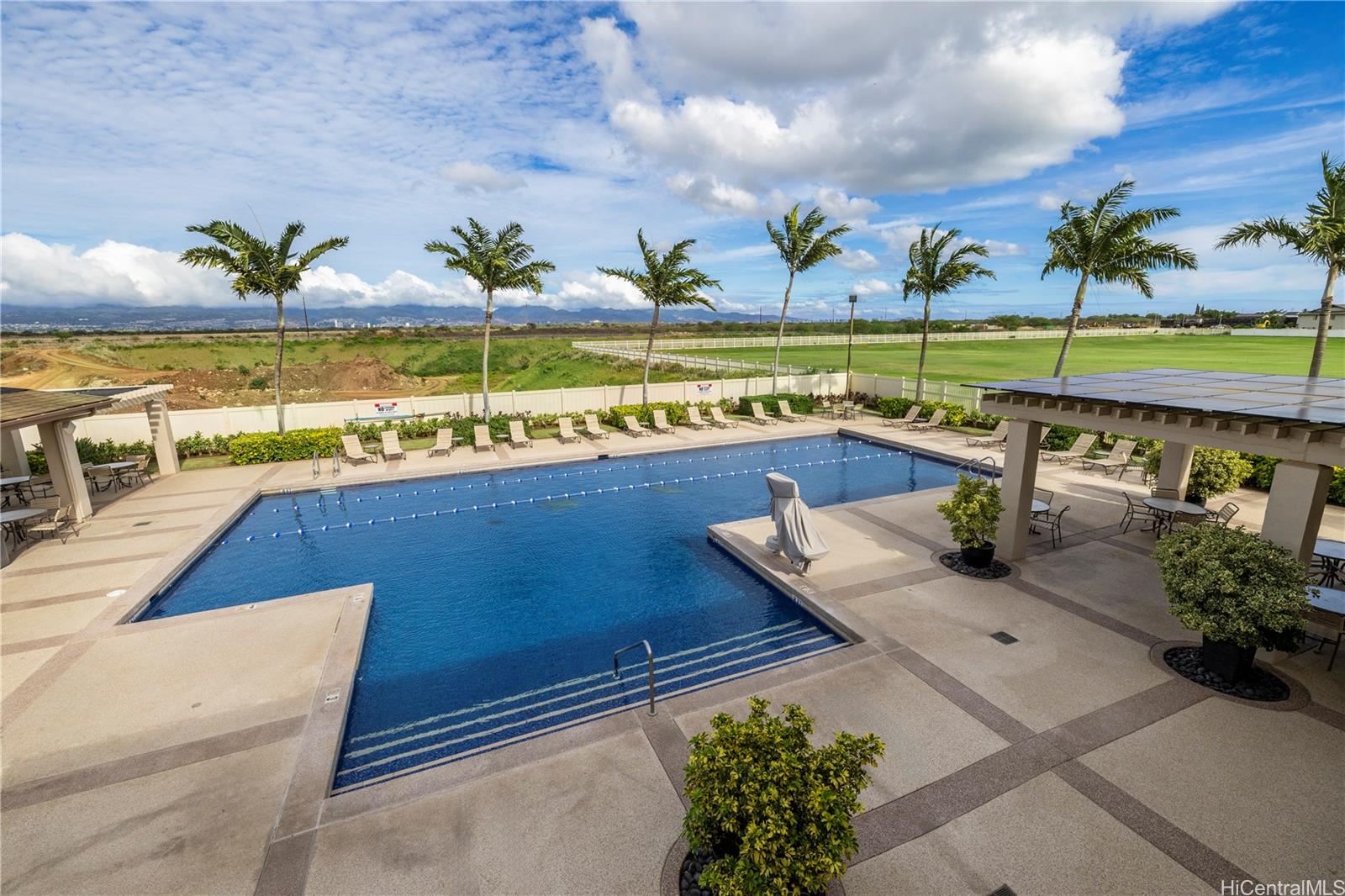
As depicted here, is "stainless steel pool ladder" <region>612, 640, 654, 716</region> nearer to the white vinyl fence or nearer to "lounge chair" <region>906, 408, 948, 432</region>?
the white vinyl fence

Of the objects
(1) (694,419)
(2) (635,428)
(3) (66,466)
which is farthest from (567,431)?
(3) (66,466)

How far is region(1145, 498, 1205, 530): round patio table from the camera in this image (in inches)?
385

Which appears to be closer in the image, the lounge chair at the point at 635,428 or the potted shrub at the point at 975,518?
the potted shrub at the point at 975,518

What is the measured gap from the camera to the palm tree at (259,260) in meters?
16.7

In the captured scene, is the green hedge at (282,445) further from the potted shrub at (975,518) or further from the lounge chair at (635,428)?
the potted shrub at (975,518)

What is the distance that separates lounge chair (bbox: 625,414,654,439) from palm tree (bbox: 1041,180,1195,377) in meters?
13.6

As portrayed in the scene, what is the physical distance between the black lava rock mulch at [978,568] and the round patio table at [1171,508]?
308 centimetres

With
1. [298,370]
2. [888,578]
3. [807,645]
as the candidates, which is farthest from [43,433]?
[298,370]

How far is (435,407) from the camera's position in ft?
68.4

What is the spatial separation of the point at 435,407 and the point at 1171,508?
20482mm

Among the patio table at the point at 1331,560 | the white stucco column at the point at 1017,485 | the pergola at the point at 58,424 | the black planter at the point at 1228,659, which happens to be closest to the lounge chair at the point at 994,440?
the white stucco column at the point at 1017,485

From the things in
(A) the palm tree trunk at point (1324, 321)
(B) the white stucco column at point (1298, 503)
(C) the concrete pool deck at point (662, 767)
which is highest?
(A) the palm tree trunk at point (1324, 321)

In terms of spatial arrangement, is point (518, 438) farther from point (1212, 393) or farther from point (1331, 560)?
point (1331, 560)

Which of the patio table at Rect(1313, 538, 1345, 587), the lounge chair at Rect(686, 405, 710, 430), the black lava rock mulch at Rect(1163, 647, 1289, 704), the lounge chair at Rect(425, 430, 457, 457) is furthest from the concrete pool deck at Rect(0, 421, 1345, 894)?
the lounge chair at Rect(686, 405, 710, 430)
